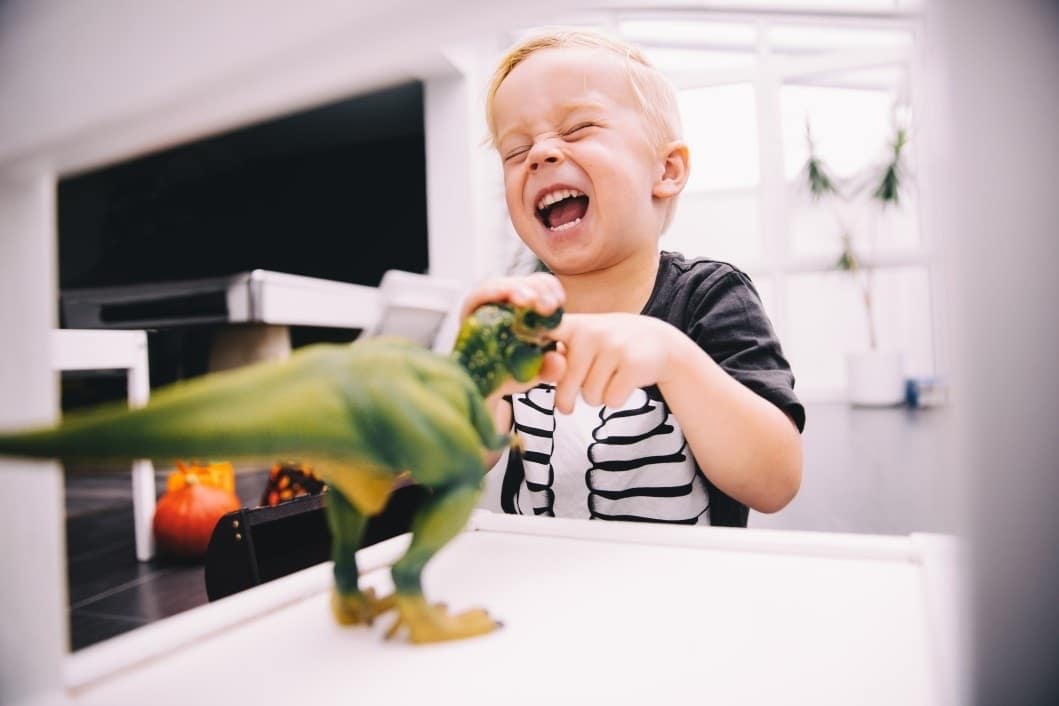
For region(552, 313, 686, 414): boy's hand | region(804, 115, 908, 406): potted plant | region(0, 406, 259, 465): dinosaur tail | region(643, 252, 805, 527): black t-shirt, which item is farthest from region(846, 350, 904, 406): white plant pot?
region(0, 406, 259, 465): dinosaur tail

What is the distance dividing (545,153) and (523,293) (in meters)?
0.17

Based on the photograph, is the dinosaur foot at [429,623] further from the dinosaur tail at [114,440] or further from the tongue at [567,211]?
the tongue at [567,211]

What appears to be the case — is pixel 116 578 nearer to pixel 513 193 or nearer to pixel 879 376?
pixel 513 193

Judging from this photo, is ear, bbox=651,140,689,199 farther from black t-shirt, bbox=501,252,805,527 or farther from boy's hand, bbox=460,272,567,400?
boy's hand, bbox=460,272,567,400

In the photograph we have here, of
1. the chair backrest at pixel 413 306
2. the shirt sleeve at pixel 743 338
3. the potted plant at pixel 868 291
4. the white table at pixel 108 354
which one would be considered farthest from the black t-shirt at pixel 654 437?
the potted plant at pixel 868 291

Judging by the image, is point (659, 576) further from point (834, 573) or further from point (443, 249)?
point (443, 249)

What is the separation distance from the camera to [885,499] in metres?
1.32

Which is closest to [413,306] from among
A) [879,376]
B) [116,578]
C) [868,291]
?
[116,578]

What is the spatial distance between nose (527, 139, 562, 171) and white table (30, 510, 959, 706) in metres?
0.25

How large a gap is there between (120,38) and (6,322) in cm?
9

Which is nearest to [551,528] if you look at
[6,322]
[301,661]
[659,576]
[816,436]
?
[659,576]

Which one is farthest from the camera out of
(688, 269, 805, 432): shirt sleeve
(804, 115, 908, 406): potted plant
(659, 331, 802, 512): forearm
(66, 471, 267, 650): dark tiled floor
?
(804, 115, 908, 406): potted plant

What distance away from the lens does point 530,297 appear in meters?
0.25

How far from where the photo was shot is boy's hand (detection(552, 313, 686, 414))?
0.29m
